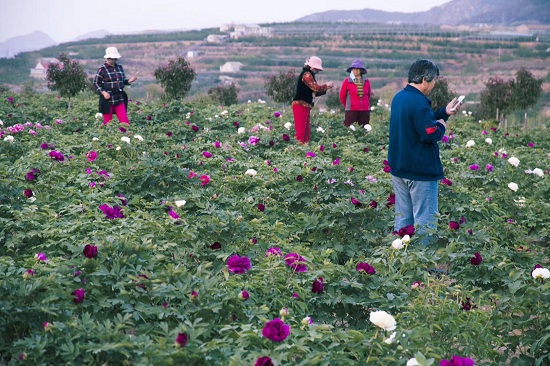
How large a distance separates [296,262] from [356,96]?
7221 millimetres

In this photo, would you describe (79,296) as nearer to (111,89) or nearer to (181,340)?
(181,340)

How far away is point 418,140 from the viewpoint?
516 centimetres

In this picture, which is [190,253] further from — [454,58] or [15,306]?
[454,58]

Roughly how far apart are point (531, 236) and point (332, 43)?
87326 mm

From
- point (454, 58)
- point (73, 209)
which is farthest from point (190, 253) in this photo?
point (454, 58)

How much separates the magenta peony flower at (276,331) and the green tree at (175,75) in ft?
44.3

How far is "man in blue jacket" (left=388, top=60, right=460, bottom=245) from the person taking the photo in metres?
5.05

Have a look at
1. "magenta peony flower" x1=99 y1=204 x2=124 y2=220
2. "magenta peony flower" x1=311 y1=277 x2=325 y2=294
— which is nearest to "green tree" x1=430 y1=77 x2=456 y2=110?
"magenta peony flower" x1=99 y1=204 x2=124 y2=220

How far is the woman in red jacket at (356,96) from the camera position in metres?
10.6

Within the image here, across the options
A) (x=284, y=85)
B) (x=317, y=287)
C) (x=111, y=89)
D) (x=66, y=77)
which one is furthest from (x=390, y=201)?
(x=284, y=85)

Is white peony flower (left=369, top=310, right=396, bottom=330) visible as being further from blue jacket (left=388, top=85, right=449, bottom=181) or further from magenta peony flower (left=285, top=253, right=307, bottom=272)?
blue jacket (left=388, top=85, right=449, bottom=181)

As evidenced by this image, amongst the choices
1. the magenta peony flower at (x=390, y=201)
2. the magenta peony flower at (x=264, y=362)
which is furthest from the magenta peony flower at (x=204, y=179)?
the magenta peony flower at (x=264, y=362)

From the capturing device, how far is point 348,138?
9.48 metres

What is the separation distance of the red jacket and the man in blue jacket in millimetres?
5408
